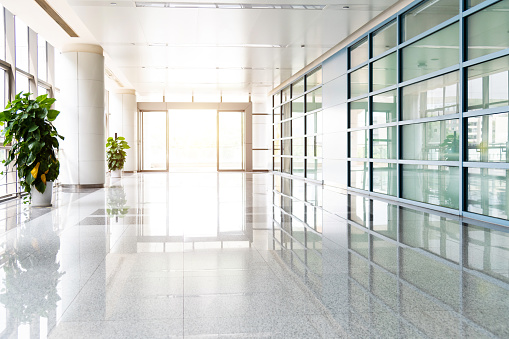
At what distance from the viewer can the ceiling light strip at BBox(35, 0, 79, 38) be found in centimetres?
1146

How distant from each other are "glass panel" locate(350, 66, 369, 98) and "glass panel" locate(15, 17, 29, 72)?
A: 954 centimetres

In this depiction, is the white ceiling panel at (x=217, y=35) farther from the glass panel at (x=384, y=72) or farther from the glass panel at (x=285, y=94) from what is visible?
the glass panel at (x=285, y=94)

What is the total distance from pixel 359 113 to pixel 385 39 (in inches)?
97.8

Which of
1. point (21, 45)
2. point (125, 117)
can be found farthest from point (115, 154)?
point (21, 45)

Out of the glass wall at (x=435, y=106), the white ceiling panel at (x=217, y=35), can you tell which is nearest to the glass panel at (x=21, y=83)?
the white ceiling panel at (x=217, y=35)

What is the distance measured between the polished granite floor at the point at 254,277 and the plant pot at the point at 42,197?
84.8 inches

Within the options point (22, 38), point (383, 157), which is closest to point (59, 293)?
point (383, 157)

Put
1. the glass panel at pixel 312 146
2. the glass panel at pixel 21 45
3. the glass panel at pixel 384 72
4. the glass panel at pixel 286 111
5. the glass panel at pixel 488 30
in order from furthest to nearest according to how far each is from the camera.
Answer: the glass panel at pixel 286 111, the glass panel at pixel 312 146, the glass panel at pixel 21 45, the glass panel at pixel 384 72, the glass panel at pixel 488 30

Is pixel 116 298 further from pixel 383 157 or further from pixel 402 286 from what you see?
pixel 383 157

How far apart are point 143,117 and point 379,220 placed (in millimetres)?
25485

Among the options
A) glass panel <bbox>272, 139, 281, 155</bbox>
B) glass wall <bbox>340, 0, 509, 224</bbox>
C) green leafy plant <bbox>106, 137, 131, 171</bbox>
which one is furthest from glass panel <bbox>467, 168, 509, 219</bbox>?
green leafy plant <bbox>106, 137, 131, 171</bbox>

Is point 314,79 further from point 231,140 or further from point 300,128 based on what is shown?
point 231,140

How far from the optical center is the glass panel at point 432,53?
891cm

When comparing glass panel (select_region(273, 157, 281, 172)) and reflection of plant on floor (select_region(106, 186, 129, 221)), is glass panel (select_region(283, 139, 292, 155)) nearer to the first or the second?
glass panel (select_region(273, 157, 281, 172))
